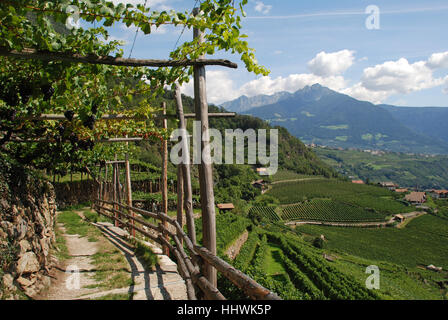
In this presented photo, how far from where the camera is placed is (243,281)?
114 inches

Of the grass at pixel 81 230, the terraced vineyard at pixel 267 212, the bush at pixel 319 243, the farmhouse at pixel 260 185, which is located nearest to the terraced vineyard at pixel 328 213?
the terraced vineyard at pixel 267 212

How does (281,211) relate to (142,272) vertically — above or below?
below

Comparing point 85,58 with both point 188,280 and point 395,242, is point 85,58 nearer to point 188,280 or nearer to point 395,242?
point 188,280

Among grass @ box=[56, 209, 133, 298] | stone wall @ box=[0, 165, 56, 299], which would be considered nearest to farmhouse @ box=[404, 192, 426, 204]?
grass @ box=[56, 209, 133, 298]

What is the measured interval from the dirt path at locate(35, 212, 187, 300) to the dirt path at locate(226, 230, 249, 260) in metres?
18.7

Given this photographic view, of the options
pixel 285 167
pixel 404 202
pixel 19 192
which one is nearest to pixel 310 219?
pixel 404 202

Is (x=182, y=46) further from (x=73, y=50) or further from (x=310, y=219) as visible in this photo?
(x=310, y=219)

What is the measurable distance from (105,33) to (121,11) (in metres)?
0.59

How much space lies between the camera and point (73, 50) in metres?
2.81

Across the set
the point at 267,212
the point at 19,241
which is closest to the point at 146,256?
the point at 19,241

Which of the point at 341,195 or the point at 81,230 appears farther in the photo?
the point at 341,195

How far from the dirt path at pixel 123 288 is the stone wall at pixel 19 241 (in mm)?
253

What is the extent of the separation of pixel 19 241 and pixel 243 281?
10.9 ft

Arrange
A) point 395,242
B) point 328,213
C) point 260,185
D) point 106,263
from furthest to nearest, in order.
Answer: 1. point 260,185
2. point 328,213
3. point 395,242
4. point 106,263
